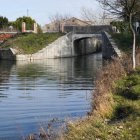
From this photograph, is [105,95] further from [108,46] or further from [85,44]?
[85,44]

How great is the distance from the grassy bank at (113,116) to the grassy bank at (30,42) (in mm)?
47383

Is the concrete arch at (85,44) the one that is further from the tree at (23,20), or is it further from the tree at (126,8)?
the tree at (126,8)

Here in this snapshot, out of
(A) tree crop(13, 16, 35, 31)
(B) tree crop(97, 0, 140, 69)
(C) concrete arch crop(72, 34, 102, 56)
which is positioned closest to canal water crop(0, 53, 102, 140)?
(B) tree crop(97, 0, 140, 69)

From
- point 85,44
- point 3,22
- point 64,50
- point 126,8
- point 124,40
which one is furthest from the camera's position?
point 3,22

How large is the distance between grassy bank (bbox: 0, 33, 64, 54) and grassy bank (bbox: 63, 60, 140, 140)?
47.4m

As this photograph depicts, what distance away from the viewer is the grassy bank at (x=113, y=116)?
11.3 meters

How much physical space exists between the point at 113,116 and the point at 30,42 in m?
57.6

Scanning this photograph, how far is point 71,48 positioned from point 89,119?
62070 millimetres

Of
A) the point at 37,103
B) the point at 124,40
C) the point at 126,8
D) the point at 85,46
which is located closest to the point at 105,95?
the point at 37,103

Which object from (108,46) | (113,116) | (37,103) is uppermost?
(108,46)

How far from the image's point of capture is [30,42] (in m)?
71.2

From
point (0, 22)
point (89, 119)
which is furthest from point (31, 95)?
point (0, 22)

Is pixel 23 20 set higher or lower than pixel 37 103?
higher

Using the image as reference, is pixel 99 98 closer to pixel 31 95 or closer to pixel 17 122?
pixel 17 122
